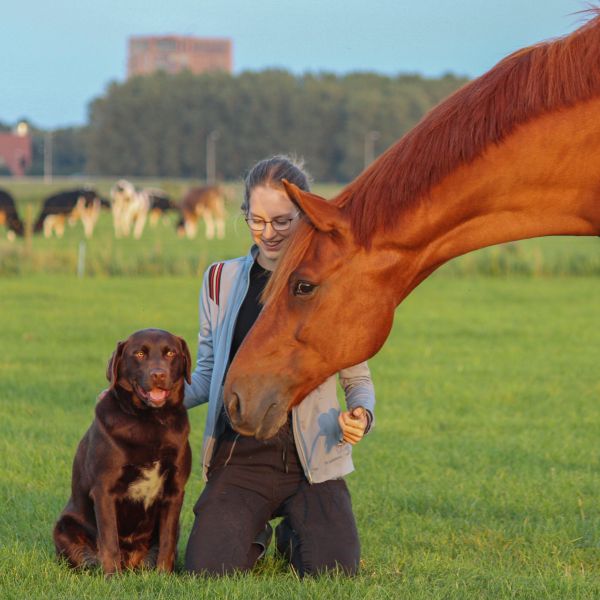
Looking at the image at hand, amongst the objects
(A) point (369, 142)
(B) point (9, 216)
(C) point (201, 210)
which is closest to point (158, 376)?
(B) point (9, 216)

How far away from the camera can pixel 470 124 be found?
3.45 m

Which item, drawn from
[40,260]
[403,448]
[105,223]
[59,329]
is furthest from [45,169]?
[403,448]

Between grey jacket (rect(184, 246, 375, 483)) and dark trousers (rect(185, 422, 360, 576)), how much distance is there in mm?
94

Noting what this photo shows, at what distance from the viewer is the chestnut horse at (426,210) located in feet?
11.3

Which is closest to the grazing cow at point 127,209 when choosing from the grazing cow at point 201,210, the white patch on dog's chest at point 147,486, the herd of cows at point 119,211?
the herd of cows at point 119,211

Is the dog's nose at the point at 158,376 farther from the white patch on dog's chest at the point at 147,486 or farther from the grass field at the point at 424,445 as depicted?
the grass field at the point at 424,445

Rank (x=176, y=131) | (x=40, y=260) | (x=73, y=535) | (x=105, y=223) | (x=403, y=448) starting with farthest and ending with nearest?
(x=176, y=131) < (x=105, y=223) < (x=40, y=260) < (x=403, y=448) < (x=73, y=535)

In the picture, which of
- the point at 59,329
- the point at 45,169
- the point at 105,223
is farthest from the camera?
the point at 45,169

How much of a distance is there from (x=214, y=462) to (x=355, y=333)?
1.44 meters

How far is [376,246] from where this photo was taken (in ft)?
11.5

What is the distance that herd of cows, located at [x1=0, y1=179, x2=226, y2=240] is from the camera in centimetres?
3170

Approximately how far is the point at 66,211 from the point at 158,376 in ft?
94.4

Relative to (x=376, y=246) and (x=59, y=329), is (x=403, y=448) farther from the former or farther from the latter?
(x=59, y=329)

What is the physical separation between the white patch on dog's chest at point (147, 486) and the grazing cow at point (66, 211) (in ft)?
90.6
